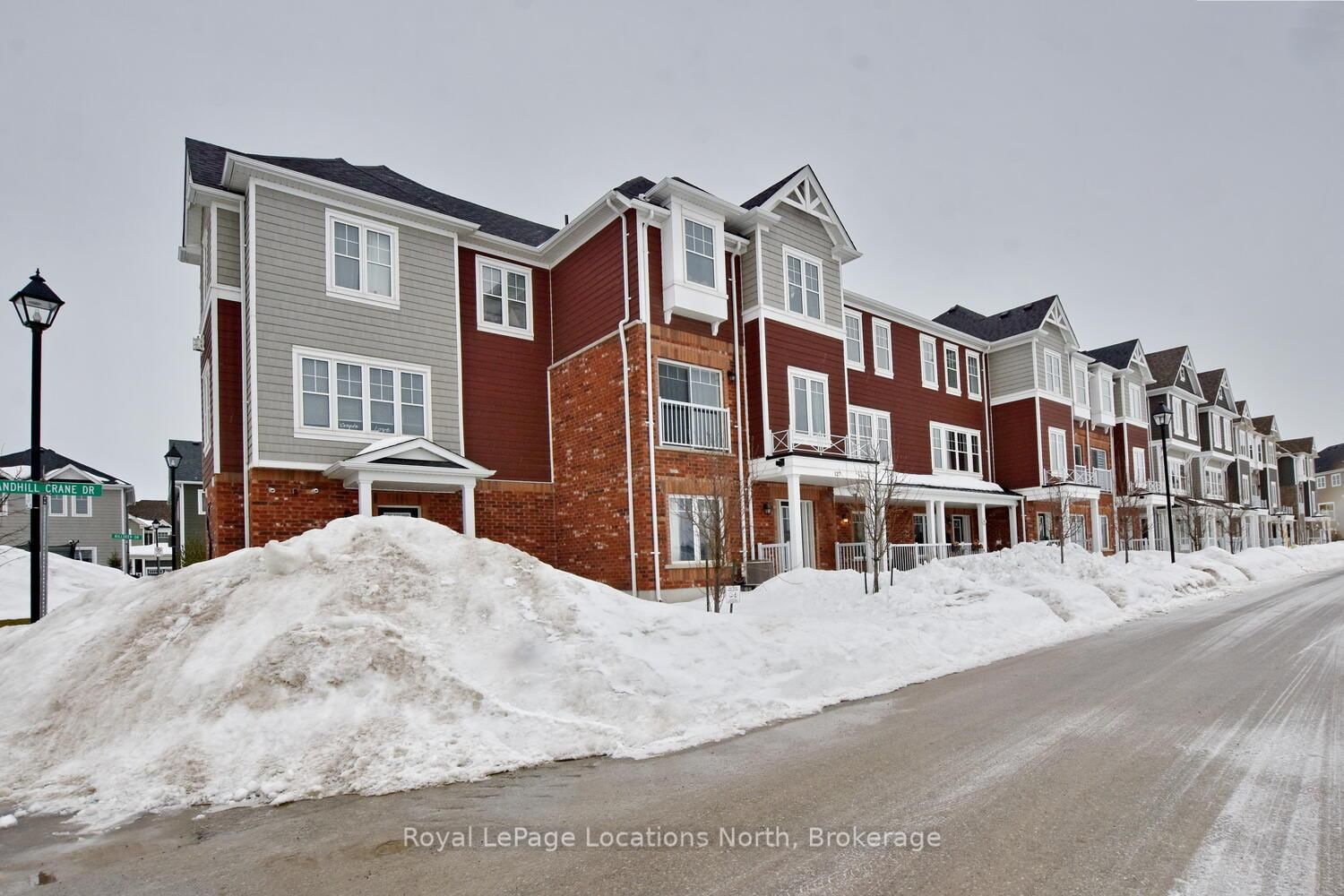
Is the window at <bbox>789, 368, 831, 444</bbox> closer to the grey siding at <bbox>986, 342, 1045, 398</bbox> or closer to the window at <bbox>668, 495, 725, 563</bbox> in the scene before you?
the window at <bbox>668, 495, 725, 563</bbox>

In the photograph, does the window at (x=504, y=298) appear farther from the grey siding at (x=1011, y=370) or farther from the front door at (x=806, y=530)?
the grey siding at (x=1011, y=370)

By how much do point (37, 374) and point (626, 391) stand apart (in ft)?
36.8

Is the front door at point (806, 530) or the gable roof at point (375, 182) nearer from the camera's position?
the gable roof at point (375, 182)

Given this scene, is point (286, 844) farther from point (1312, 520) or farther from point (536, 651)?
point (1312, 520)

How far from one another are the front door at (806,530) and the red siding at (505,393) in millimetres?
6668

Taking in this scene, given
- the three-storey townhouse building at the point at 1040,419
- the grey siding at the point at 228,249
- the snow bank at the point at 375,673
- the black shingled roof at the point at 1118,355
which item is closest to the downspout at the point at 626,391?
the snow bank at the point at 375,673

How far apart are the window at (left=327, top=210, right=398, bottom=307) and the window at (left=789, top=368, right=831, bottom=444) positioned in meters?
10.7

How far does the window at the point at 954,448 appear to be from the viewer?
102 feet

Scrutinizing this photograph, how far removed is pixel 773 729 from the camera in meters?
7.43

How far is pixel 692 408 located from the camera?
1989 cm

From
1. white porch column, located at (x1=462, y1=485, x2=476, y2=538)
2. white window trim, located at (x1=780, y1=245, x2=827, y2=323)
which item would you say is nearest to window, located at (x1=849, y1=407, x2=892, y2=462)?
white window trim, located at (x1=780, y1=245, x2=827, y2=323)

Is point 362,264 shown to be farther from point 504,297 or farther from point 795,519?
point 795,519

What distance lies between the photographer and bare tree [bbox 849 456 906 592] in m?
17.2

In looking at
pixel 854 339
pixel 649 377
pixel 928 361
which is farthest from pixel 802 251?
pixel 928 361
